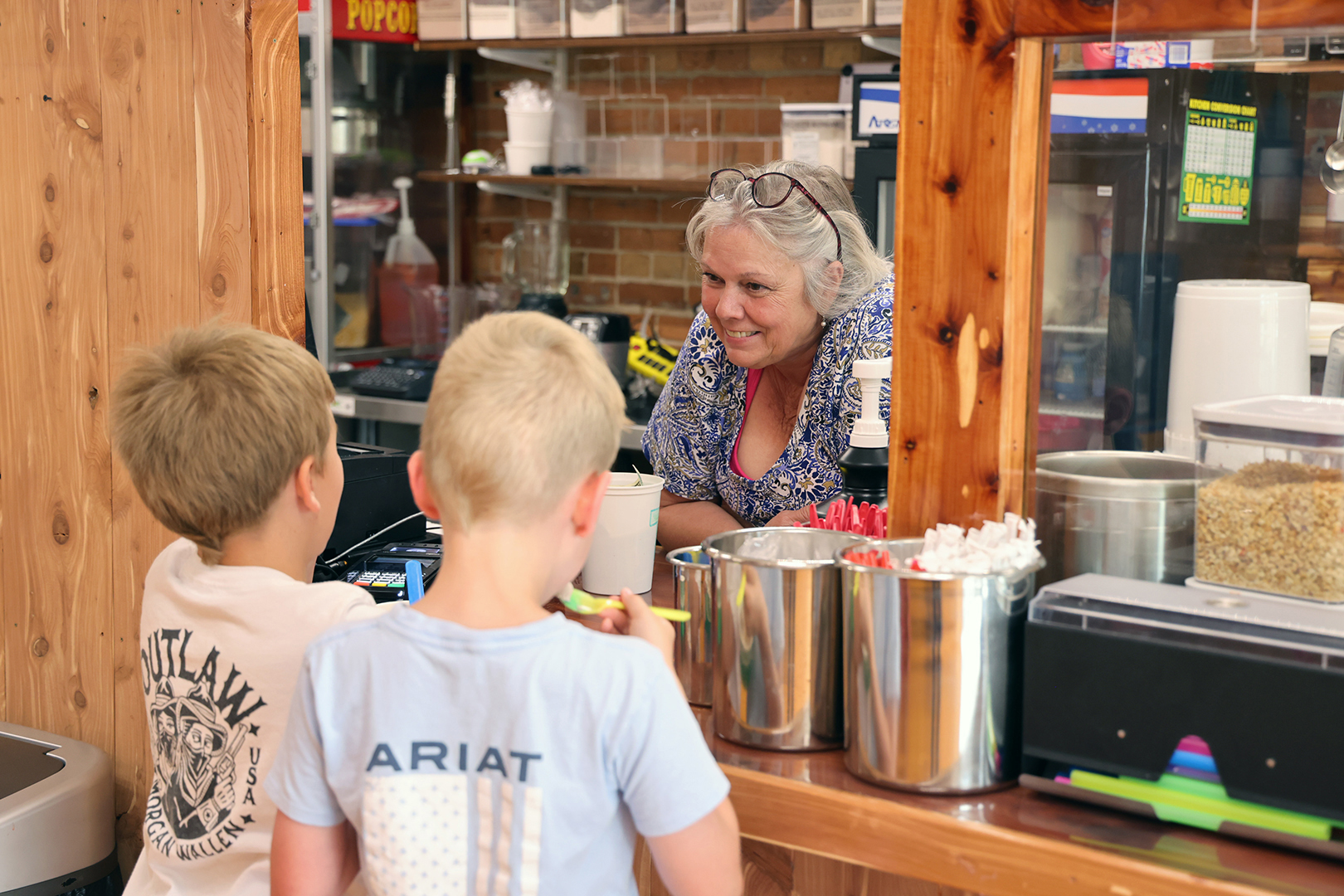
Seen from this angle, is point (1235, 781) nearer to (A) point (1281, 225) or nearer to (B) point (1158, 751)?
(B) point (1158, 751)

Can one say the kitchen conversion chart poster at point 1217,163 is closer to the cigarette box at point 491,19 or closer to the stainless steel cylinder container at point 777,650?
the stainless steel cylinder container at point 777,650

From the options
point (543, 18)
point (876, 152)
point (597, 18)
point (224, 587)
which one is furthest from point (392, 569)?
point (543, 18)

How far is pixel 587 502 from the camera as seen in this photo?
3.25 feet

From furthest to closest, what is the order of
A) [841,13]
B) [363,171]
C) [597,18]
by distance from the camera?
[363,171] < [597,18] < [841,13]

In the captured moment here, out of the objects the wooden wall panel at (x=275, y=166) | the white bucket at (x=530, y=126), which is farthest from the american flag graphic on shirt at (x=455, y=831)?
the white bucket at (x=530, y=126)

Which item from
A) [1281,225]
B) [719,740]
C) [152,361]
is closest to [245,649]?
[152,361]

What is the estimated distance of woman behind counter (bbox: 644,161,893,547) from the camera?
2078mm

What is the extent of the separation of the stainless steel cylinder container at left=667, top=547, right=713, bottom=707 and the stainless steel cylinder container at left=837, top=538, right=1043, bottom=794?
0.15m

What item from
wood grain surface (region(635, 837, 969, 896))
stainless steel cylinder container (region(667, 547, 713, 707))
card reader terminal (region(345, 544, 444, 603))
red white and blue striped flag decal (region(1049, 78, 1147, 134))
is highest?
red white and blue striped flag decal (region(1049, 78, 1147, 134))

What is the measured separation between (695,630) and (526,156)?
2952 mm

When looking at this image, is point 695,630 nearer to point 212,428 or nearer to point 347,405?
point 212,428

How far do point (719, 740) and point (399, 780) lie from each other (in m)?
0.33

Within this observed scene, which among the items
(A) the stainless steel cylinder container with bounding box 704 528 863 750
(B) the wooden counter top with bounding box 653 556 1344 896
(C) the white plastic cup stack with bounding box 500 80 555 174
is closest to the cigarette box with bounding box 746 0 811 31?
(C) the white plastic cup stack with bounding box 500 80 555 174

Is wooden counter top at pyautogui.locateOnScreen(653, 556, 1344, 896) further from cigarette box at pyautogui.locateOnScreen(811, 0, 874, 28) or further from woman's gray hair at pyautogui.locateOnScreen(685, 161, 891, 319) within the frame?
cigarette box at pyautogui.locateOnScreen(811, 0, 874, 28)
